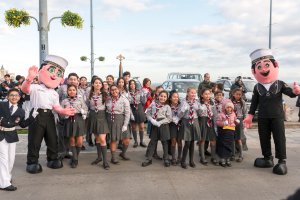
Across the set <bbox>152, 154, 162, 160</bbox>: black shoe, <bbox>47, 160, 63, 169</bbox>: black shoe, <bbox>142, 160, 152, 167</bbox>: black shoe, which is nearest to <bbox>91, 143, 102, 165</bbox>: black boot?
<bbox>47, 160, 63, 169</bbox>: black shoe

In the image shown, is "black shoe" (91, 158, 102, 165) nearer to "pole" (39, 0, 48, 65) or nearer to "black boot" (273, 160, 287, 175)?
"black boot" (273, 160, 287, 175)

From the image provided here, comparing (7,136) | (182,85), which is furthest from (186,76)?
(7,136)

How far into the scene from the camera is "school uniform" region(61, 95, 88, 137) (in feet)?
20.0

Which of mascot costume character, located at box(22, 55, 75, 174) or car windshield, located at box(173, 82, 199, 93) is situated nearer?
mascot costume character, located at box(22, 55, 75, 174)

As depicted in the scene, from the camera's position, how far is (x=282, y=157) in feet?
19.5

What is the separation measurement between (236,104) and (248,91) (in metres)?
7.07

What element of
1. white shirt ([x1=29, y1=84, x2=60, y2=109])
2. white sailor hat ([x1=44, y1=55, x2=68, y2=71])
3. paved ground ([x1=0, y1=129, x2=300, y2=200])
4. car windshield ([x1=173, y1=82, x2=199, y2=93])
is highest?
white sailor hat ([x1=44, y1=55, x2=68, y2=71])

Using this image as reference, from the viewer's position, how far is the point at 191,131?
6141 mm

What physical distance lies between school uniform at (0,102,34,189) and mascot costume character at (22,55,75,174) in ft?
2.44

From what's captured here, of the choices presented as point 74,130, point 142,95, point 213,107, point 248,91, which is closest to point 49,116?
point 74,130

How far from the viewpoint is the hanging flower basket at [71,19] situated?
27.7 feet

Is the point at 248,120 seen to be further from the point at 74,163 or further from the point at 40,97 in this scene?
the point at 40,97

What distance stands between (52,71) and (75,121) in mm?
1023

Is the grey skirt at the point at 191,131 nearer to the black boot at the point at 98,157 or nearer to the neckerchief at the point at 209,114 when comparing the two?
the neckerchief at the point at 209,114
